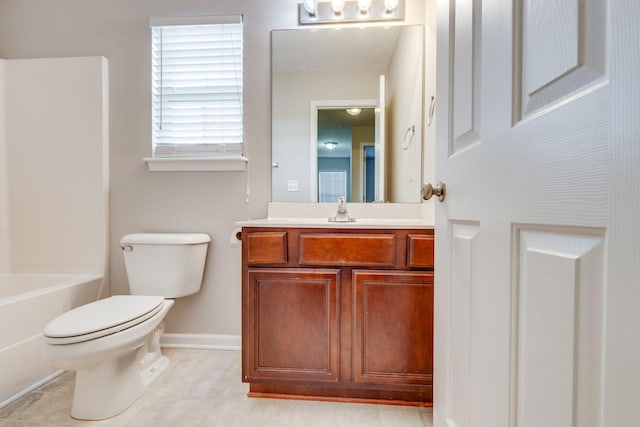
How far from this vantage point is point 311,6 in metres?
1.91

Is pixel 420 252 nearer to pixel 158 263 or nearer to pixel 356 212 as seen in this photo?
pixel 356 212

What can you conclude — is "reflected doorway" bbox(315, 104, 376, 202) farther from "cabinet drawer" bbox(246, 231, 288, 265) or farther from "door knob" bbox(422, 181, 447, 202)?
"door knob" bbox(422, 181, 447, 202)

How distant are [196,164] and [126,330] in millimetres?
1044

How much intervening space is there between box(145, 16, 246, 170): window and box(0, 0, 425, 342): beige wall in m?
0.07

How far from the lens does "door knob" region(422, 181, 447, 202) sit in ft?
2.85

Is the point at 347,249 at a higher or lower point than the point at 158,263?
higher

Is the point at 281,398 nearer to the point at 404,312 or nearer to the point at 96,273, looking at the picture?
the point at 404,312

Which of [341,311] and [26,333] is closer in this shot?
[341,311]

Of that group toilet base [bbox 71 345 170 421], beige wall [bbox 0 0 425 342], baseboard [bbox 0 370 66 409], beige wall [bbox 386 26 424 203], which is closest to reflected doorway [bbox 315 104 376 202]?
beige wall [bbox 386 26 424 203]

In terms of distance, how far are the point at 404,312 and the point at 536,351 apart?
3.10 ft

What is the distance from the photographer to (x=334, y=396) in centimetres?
151

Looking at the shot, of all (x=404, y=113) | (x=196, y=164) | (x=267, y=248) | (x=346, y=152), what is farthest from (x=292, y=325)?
(x=404, y=113)

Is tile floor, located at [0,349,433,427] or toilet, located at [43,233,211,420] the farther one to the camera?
tile floor, located at [0,349,433,427]

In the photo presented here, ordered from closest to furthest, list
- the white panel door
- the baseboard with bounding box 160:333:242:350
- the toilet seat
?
the white panel door, the toilet seat, the baseboard with bounding box 160:333:242:350
